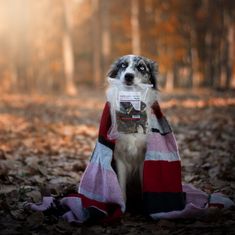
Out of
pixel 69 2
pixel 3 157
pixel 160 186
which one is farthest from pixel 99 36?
pixel 160 186

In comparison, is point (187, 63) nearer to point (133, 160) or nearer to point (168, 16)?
point (168, 16)

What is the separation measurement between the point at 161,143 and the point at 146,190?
46 cm

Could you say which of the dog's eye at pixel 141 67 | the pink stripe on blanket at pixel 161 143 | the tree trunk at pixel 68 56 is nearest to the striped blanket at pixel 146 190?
the pink stripe on blanket at pixel 161 143

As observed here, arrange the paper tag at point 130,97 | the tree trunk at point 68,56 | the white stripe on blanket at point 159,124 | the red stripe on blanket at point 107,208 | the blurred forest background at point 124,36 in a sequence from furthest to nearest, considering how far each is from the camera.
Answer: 1. the blurred forest background at point 124,36
2. the tree trunk at point 68,56
3. the white stripe on blanket at point 159,124
4. the paper tag at point 130,97
5. the red stripe on blanket at point 107,208

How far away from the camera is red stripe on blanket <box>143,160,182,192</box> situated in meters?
3.94

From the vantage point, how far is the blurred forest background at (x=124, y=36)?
27.2 meters

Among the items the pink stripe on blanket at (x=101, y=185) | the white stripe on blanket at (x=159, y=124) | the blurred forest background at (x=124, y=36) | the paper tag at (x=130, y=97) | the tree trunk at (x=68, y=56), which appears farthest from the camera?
the blurred forest background at (x=124, y=36)

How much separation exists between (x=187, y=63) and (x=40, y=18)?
445 inches

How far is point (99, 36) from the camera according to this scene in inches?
1346

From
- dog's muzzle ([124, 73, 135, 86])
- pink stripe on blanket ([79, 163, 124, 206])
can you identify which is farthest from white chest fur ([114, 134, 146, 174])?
dog's muzzle ([124, 73, 135, 86])

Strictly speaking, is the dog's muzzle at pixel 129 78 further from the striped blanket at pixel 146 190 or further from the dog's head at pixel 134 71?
the striped blanket at pixel 146 190

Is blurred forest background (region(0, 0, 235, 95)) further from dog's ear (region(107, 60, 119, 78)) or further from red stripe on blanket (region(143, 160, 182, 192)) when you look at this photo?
red stripe on blanket (region(143, 160, 182, 192))

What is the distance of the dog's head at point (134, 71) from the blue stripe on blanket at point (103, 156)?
625mm

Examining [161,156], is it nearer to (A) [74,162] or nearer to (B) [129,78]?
(B) [129,78]
